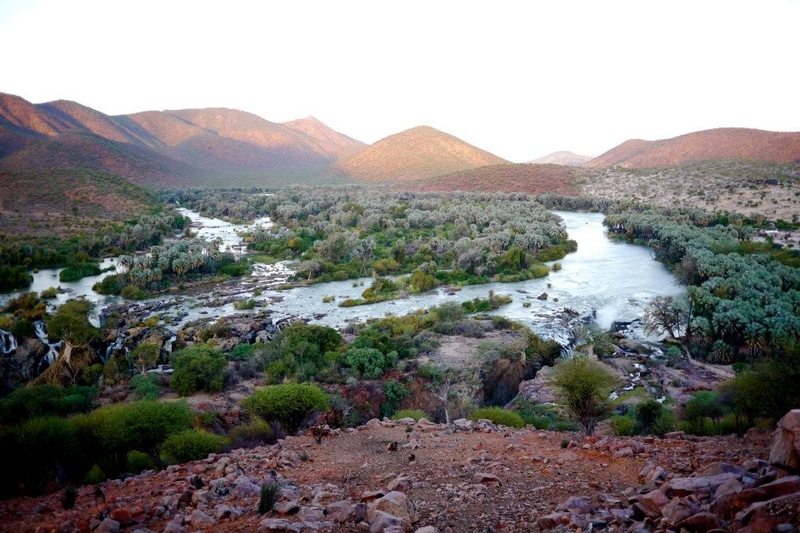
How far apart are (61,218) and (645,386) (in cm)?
7679

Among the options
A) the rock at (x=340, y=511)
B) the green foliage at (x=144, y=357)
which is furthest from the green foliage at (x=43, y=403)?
the rock at (x=340, y=511)

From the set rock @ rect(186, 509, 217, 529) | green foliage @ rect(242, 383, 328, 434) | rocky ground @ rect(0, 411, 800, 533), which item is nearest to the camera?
rocky ground @ rect(0, 411, 800, 533)

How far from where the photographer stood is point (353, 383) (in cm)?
2355

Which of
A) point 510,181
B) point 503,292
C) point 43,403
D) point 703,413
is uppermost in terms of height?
point 510,181

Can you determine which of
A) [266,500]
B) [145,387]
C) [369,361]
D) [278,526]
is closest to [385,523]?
[278,526]

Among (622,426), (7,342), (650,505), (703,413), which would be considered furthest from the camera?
(7,342)

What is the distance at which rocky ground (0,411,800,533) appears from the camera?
646 centimetres

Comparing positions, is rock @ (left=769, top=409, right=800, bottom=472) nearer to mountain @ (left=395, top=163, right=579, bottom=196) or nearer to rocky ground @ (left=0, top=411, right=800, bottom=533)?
rocky ground @ (left=0, top=411, right=800, bottom=533)

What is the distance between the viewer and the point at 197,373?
23.5 m

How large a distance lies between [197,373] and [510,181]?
346 feet

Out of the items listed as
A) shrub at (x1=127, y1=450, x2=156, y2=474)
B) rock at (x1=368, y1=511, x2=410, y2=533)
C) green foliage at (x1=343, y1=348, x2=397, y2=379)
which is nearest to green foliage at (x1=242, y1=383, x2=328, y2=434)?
shrub at (x1=127, y1=450, x2=156, y2=474)

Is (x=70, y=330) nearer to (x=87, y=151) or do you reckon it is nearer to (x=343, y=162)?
(x=87, y=151)

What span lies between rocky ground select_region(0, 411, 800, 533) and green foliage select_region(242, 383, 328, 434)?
11.9 ft

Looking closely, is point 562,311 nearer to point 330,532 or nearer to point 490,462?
point 490,462
